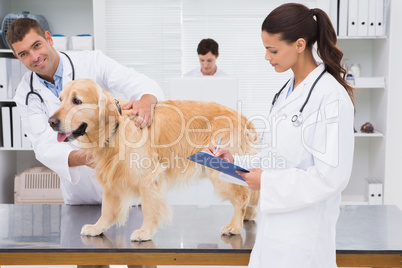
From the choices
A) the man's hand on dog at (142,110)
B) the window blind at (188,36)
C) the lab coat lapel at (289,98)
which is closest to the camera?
the lab coat lapel at (289,98)

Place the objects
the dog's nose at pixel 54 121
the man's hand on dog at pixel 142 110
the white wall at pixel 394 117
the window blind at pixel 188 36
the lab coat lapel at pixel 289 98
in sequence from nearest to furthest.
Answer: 1. the lab coat lapel at pixel 289 98
2. the dog's nose at pixel 54 121
3. the man's hand on dog at pixel 142 110
4. the white wall at pixel 394 117
5. the window blind at pixel 188 36

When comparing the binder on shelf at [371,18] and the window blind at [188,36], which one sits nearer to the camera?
the binder on shelf at [371,18]

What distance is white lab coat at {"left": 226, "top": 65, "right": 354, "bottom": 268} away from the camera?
1.09 m

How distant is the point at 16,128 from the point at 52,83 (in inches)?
76.4

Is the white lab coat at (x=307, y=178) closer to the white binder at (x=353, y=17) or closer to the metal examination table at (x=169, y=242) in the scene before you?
the metal examination table at (x=169, y=242)

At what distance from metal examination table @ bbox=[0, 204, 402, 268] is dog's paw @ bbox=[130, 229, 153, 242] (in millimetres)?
22

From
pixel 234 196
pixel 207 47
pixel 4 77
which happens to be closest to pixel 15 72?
pixel 4 77

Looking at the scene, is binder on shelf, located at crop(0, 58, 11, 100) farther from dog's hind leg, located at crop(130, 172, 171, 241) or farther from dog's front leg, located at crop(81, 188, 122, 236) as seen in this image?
dog's hind leg, located at crop(130, 172, 171, 241)

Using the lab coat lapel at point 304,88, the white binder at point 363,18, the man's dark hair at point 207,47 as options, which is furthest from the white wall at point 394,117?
the lab coat lapel at point 304,88

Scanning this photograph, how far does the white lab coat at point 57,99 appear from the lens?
5.66ft

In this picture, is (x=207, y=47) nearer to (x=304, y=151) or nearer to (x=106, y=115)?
(x=106, y=115)

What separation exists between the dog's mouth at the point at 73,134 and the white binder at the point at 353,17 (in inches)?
104

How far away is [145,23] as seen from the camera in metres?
3.70

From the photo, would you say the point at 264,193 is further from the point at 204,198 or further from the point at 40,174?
the point at 40,174
